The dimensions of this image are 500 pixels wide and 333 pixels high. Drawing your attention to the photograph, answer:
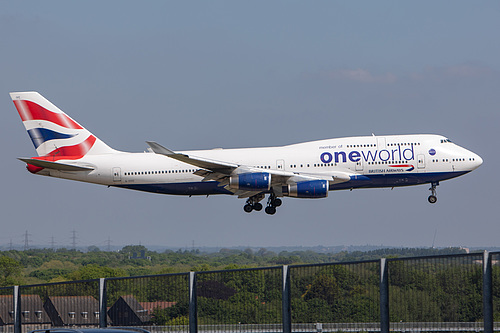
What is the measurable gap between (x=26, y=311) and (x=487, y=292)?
1226cm

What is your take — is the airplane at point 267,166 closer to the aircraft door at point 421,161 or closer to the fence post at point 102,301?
the aircraft door at point 421,161

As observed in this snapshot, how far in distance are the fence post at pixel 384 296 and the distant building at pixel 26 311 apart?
9044 millimetres

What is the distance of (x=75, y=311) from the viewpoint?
1772cm

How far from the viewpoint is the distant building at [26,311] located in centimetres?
1866

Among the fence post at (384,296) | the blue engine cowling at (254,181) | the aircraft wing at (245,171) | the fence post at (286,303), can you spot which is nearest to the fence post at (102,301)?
the fence post at (286,303)

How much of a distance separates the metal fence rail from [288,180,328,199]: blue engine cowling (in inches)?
998

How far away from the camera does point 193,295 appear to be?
15.9 m

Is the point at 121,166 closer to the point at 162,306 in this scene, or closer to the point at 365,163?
the point at 365,163

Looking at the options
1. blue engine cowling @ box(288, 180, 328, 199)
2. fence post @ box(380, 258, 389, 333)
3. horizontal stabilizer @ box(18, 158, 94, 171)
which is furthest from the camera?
horizontal stabilizer @ box(18, 158, 94, 171)

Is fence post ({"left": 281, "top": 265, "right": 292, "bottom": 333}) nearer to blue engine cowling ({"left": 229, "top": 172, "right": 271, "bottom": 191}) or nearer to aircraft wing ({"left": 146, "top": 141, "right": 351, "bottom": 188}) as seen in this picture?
aircraft wing ({"left": 146, "top": 141, "right": 351, "bottom": 188})

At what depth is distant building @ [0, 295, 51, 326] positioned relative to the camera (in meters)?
18.7

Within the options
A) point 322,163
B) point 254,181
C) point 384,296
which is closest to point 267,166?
point 254,181

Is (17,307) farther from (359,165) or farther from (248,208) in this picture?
(248,208)

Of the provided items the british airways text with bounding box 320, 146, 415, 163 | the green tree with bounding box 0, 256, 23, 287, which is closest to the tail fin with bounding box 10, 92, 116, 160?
the british airways text with bounding box 320, 146, 415, 163
